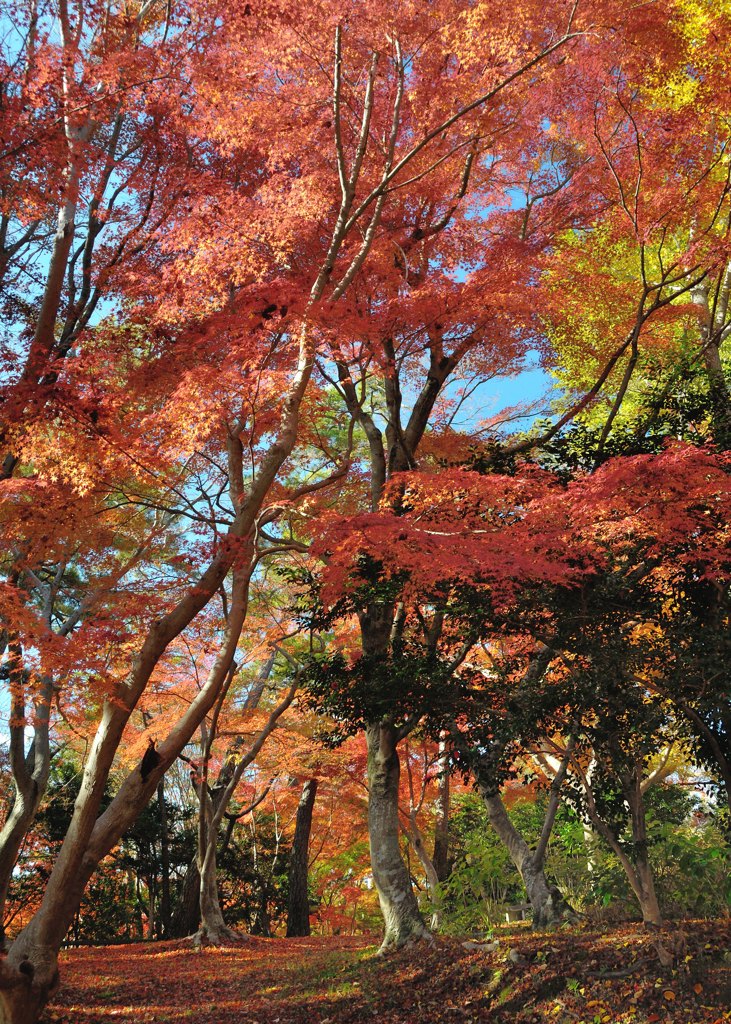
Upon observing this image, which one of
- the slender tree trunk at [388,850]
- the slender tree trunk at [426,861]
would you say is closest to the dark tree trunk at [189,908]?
the slender tree trunk at [426,861]

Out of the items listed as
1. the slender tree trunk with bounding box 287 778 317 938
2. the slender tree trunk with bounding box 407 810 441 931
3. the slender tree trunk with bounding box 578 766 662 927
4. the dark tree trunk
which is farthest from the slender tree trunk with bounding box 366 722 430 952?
the dark tree trunk

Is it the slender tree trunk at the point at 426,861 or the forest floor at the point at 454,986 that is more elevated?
the slender tree trunk at the point at 426,861

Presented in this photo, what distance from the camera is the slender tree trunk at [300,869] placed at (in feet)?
47.4

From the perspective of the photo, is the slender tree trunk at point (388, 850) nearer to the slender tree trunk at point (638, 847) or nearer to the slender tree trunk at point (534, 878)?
the slender tree trunk at point (534, 878)

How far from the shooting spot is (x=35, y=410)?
24.0 feet

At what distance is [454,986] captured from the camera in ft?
22.2

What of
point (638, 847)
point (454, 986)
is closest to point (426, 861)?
point (454, 986)

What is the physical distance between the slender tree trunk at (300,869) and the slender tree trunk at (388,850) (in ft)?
20.1

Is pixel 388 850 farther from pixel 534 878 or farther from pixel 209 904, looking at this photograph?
pixel 209 904

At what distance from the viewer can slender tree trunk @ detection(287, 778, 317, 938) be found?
14461mm

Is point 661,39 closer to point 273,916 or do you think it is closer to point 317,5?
point 317,5

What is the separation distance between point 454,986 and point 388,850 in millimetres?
2062

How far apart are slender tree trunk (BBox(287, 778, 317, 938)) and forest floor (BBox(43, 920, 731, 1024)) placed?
13.4 ft

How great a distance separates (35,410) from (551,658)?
5.50 meters
